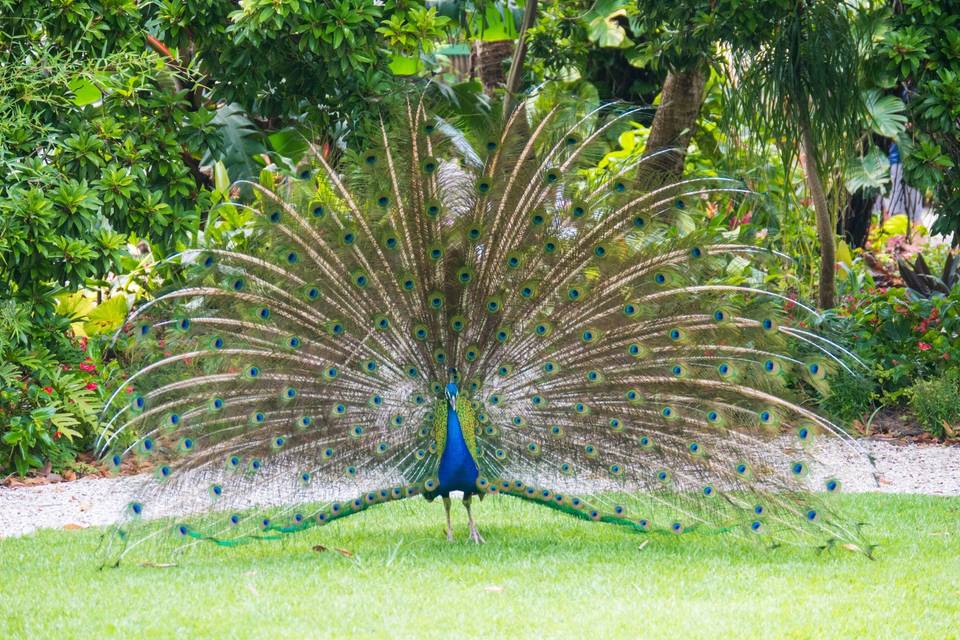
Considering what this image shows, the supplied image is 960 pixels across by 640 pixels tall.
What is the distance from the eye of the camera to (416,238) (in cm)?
589

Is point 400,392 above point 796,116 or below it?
below

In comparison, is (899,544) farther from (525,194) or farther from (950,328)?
(950,328)

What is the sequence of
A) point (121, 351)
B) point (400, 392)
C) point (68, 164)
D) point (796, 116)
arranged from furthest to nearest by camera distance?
point (121, 351) → point (796, 116) → point (68, 164) → point (400, 392)

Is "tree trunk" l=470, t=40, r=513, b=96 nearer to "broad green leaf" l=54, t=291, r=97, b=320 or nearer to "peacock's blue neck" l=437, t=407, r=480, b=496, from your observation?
"broad green leaf" l=54, t=291, r=97, b=320

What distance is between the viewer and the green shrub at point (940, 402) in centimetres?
981

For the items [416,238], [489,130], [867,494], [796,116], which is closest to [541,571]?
[416,238]

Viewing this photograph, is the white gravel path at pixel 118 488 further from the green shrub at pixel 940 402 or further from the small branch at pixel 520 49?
the small branch at pixel 520 49

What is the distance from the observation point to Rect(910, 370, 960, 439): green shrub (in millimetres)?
9812

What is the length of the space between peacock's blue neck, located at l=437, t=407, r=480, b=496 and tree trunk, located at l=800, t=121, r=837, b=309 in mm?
4393

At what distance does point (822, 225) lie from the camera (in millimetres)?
10289

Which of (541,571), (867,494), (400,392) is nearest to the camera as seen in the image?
(541,571)

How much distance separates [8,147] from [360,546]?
116 inches

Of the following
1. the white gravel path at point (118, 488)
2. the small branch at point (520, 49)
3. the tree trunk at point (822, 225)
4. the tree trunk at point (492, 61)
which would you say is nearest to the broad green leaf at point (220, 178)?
the small branch at point (520, 49)

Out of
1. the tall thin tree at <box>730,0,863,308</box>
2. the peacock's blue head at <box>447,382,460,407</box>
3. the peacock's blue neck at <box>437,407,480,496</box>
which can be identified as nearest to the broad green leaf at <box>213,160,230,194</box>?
the tall thin tree at <box>730,0,863,308</box>
